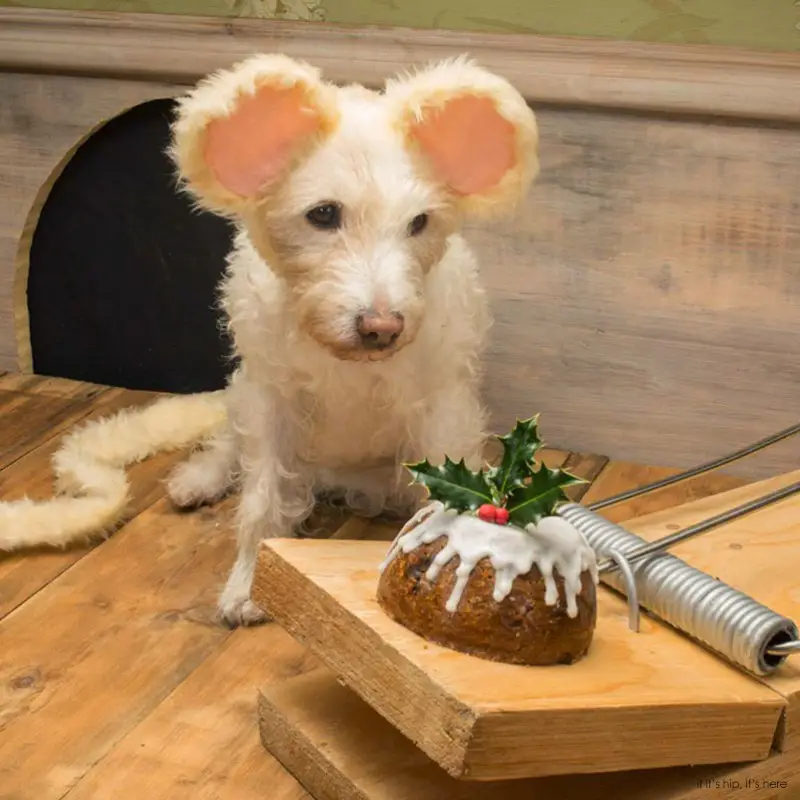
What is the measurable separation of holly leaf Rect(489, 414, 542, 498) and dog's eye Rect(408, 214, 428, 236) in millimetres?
391

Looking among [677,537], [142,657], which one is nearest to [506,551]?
[677,537]

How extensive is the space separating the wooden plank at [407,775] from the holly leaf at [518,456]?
10.5 inches

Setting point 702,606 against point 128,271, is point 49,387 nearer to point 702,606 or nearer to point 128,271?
point 128,271

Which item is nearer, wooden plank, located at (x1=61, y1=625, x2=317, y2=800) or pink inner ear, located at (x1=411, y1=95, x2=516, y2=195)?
wooden plank, located at (x1=61, y1=625, x2=317, y2=800)

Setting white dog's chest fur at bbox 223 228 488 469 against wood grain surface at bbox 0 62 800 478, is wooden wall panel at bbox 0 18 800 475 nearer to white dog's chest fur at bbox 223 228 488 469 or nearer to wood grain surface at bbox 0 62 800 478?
wood grain surface at bbox 0 62 800 478

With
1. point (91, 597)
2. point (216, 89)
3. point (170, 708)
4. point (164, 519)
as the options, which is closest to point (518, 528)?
point (170, 708)

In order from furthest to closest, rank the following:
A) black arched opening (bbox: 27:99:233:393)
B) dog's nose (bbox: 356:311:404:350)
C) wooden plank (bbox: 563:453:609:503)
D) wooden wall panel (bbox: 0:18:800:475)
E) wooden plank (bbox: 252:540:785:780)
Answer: black arched opening (bbox: 27:99:233:393) → wooden plank (bbox: 563:453:609:503) → wooden wall panel (bbox: 0:18:800:475) → dog's nose (bbox: 356:311:404:350) → wooden plank (bbox: 252:540:785:780)

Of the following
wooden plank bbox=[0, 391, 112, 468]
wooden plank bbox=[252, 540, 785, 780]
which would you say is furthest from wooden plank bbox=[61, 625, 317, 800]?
wooden plank bbox=[0, 391, 112, 468]

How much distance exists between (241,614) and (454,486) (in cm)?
52

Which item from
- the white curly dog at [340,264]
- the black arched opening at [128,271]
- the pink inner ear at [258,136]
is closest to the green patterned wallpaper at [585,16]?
the black arched opening at [128,271]

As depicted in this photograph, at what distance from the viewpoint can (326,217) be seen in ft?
4.66

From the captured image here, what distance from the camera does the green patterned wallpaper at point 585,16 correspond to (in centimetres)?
181

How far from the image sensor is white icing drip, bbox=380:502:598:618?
1.11 meters

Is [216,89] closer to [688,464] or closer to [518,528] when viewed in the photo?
[518,528]
